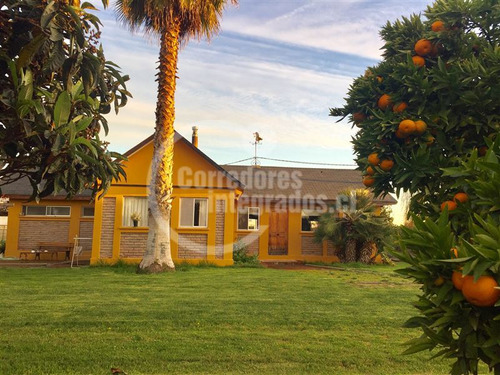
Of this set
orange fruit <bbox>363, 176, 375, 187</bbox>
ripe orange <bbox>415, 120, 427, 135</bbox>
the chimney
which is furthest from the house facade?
ripe orange <bbox>415, 120, 427, 135</bbox>

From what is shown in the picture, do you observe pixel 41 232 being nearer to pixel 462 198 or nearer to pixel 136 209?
pixel 136 209

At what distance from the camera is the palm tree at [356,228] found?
1731cm

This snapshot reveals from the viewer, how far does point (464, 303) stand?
1.95 m

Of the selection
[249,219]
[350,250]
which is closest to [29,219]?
[249,219]

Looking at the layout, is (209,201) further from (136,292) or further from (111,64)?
(111,64)

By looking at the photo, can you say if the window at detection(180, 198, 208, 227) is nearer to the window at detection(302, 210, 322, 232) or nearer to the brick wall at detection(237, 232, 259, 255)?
the brick wall at detection(237, 232, 259, 255)

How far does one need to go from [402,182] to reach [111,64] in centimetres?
291

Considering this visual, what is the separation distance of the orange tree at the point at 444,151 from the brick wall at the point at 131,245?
44.5 feet

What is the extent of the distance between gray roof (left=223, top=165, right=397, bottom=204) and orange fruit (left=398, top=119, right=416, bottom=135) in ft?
54.2

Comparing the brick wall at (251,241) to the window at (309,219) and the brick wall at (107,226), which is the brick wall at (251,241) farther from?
the brick wall at (107,226)

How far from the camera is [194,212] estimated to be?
1627 centimetres

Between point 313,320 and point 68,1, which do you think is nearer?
point 68,1

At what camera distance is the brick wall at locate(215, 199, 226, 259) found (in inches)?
629

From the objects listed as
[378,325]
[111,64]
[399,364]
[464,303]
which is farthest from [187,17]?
[464,303]
